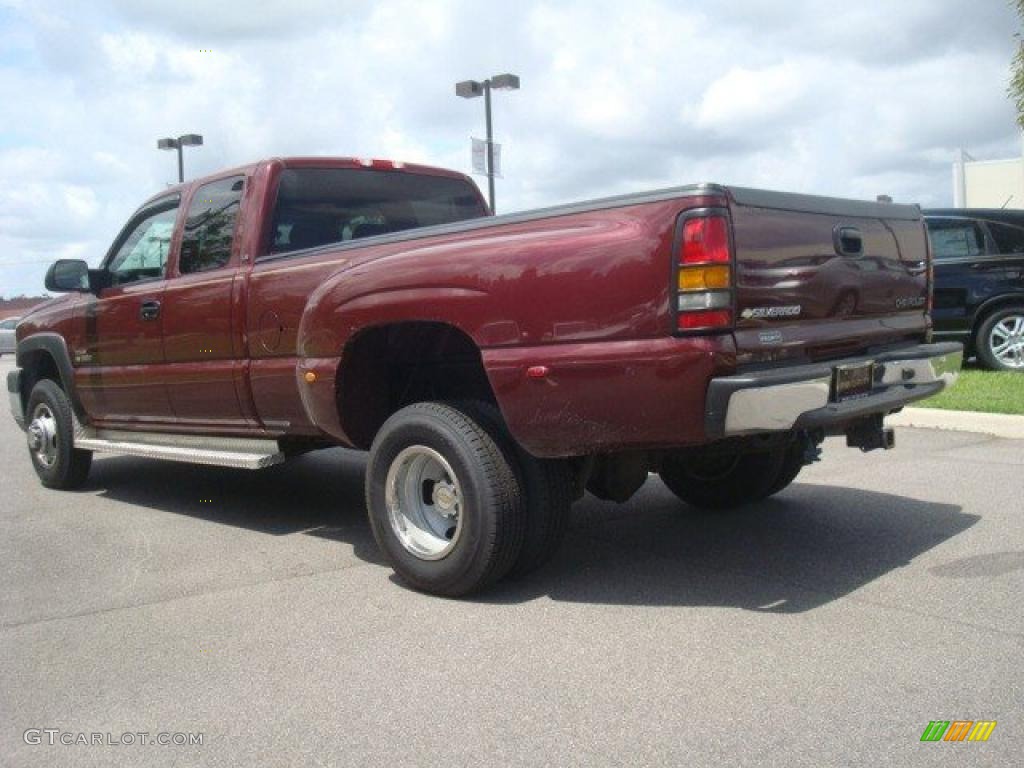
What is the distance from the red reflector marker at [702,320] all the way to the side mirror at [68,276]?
4595 millimetres

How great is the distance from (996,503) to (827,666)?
2.80 m

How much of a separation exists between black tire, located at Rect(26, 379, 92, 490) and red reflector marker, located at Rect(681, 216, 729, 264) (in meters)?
5.15

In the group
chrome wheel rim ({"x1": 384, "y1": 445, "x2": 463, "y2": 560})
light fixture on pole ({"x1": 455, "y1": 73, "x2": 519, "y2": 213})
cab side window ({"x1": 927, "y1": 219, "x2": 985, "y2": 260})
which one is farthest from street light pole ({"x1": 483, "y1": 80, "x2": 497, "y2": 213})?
chrome wheel rim ({"x1": 384, "y1": 445, "x2": 463, "y2": 560})

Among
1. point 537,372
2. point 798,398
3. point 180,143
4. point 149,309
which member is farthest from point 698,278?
point 180,143

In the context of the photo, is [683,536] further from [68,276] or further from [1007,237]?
[1007,237]

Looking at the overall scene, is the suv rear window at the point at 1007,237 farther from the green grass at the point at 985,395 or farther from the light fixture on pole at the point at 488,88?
the light fixture on pole at the point at 488,88

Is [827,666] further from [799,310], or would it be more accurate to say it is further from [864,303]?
[864,303]

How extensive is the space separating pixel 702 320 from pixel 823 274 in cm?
80

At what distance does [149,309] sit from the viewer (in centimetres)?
627

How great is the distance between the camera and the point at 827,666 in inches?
139

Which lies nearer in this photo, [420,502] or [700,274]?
[700,274]

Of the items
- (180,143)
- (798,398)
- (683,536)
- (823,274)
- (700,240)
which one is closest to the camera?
(700,240)

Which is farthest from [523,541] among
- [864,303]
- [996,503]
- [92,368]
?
[92,368]

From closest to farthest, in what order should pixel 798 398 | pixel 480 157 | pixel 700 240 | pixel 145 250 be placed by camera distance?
pixel 700 240 → pixel 798 398 → pixel 145 250 → pixel 480 157
